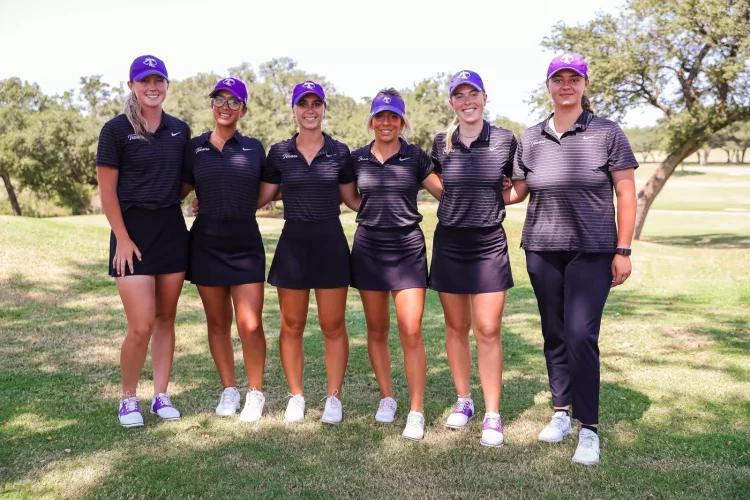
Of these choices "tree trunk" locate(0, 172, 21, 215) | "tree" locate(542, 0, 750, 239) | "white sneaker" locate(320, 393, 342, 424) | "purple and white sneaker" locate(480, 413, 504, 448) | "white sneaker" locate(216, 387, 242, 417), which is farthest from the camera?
"tree trunk" locate(0, 172, 21, 215)

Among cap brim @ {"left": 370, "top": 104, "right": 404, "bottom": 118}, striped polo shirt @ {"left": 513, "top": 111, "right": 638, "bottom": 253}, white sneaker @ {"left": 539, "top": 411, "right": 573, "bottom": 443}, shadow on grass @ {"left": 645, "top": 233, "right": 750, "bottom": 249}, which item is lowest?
shadow on grass @ {"left": 645, "top": 233, "right": 750, "bottom": 249}

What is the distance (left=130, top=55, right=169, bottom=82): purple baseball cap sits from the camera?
4820 millimetres

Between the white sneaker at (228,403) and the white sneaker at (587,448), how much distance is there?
2.41 meters

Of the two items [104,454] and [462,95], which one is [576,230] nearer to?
[462,95]

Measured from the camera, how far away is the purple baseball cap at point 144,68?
482 cm

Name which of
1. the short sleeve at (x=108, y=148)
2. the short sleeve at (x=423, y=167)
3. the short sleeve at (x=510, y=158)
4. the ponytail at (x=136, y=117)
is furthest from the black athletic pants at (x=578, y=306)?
the short sleeve at (x=108, y=148)

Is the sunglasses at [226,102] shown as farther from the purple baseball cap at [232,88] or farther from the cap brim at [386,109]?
the cap brim at [386,109]

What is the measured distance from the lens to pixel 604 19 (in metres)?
22.9

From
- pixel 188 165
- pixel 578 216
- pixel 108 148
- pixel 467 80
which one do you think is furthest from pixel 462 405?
pixel 108 148

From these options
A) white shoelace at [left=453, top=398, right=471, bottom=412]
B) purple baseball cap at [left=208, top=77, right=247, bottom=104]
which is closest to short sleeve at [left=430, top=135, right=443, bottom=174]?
purple baseball cap at [left=208, top=77, right=247, bottom=104]

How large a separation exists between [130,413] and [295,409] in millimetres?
1136

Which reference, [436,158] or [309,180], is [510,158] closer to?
[436,158]

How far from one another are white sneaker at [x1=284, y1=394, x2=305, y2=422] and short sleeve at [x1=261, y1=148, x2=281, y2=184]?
1564 mm

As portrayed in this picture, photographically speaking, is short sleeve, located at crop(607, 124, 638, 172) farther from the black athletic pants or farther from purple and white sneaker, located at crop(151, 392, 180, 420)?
purple and white sneaker, located at crop(151, 392, 180, 420)
